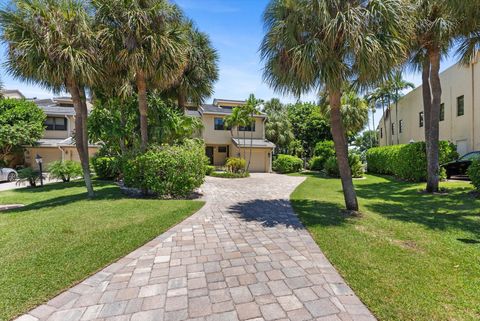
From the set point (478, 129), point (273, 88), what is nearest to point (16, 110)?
point (273, 88)

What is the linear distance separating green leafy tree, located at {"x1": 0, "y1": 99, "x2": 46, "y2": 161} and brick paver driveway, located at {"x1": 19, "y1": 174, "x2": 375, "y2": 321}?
20.8 meters

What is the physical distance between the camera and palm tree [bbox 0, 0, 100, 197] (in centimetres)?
810

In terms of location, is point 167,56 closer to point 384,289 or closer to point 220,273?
point 220,273

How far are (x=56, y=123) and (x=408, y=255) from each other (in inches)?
1120

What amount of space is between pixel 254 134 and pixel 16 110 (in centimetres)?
1973

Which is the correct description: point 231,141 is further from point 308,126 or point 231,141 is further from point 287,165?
point 308,126

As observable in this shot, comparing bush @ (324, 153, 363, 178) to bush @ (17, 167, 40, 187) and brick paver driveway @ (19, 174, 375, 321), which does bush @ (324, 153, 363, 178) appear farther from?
bush @ (17, 167, 40, 187)

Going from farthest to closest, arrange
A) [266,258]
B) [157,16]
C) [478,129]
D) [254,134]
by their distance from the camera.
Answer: [254,134] → [478,129] → [157,16] → [266,258]

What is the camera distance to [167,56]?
9375 millimetres

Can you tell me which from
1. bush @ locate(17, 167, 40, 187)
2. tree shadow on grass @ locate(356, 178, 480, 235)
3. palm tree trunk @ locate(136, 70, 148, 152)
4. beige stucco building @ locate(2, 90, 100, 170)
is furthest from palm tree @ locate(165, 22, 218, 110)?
beige stucco building @ locate(2, 90, 100, 170)

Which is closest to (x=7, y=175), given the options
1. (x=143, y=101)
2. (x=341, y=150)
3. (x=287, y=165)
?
(x=143, y=101)

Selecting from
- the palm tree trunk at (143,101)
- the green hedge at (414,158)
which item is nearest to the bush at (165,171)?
the palm tree trunk at (143,101)

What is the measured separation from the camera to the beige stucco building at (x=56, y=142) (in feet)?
72.5

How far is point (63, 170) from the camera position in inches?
600
